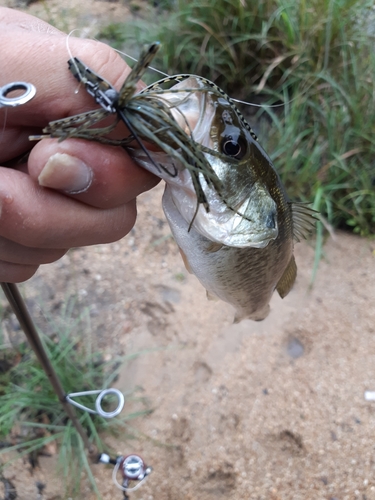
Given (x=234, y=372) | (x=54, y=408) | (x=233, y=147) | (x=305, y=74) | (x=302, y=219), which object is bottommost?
(x=234, y=372)

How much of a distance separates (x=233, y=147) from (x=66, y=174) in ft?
1.09

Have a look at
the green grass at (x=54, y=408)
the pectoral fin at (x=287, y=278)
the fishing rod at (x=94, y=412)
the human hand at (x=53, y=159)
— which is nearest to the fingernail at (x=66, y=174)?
the human hand at (x=53, y=159)

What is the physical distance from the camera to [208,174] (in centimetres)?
66

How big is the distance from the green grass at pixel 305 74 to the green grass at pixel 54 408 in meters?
1.67

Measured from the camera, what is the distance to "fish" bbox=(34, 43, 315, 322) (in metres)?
0.63

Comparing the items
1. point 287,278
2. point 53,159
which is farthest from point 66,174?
point 287,278

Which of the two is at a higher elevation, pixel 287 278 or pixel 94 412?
pixel 287 278

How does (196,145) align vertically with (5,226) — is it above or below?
above

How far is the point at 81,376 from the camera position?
1801 mm

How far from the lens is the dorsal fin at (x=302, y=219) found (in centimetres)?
114

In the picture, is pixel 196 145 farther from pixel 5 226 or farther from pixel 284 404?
pixel 284 404

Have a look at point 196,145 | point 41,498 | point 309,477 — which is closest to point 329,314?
point 309,477

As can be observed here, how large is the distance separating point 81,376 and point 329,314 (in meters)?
1.39

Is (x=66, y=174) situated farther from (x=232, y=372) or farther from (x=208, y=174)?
(x=232, y=372)
